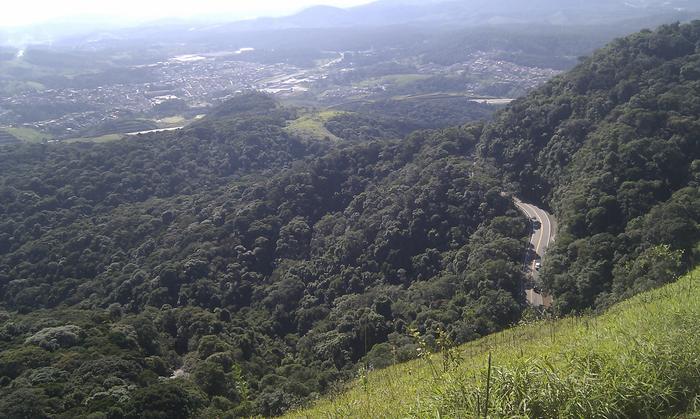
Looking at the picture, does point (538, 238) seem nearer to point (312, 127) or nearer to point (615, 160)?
point (615, 160)

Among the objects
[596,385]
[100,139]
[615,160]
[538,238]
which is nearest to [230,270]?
[538,238]

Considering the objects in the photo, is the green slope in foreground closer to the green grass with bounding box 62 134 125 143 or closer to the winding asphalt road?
the winding asphalt road

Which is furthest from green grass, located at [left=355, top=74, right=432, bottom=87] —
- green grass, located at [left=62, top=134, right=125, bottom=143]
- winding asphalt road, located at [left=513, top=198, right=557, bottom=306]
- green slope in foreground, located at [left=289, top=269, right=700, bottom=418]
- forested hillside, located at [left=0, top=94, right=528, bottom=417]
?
green slope in foreground, located at [left=289, top=269, right=700, bottom=418]

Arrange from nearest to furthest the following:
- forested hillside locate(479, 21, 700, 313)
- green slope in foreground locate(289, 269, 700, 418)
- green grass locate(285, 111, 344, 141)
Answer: green slope in foreground locate(289, 269, 700, 418)
forested hillside locate(479, 21, 700, 313)
green grass locate(285, 111, 344, 141)

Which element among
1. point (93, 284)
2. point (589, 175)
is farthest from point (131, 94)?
point (589, 175)

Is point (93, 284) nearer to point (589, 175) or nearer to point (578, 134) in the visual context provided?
point (589, 175)

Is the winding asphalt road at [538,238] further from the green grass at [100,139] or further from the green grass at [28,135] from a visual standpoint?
the green grass at [28,135]
